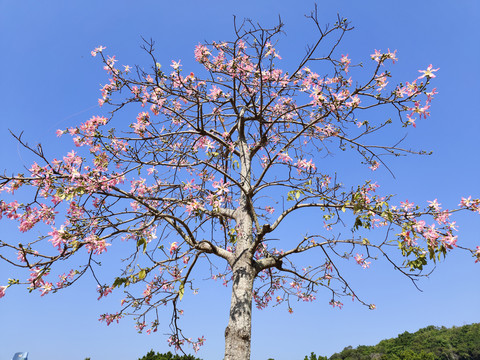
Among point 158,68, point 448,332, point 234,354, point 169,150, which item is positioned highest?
point 448,332

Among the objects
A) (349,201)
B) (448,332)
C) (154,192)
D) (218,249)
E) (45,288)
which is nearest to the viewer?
(45,288)

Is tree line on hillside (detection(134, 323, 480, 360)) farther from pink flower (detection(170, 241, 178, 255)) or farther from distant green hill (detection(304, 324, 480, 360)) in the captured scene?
pink flower (detection(170, 241, 178, 255))

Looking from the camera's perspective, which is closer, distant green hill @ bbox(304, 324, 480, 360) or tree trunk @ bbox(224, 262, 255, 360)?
tree trunk @ bbox(224, 262, 255, 360)

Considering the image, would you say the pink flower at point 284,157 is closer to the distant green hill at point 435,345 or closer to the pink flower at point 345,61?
the pink flower at point 345,61

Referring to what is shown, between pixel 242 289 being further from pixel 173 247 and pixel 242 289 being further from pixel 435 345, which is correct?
pixel 435 345

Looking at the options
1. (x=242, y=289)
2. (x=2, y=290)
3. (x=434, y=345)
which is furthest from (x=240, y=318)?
(x=434, y=345)

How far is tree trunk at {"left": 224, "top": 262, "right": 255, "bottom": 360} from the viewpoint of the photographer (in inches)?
184

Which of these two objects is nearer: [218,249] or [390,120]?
[390,120]

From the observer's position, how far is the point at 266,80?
575 cm

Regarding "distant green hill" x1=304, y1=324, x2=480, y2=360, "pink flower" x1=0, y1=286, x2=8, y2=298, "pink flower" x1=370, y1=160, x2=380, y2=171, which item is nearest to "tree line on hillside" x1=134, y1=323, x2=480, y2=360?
"distant green hill" x1=304, y1=324, x2=480, y2=360

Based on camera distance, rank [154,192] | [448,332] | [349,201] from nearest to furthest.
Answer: [349,201] → [154,192] → [448,332]

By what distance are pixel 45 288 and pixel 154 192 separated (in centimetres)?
214

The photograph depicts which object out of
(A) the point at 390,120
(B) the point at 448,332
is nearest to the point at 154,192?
(A) the point at 390,120

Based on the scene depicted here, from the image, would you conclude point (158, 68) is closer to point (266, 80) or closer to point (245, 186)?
point (266, 80)
